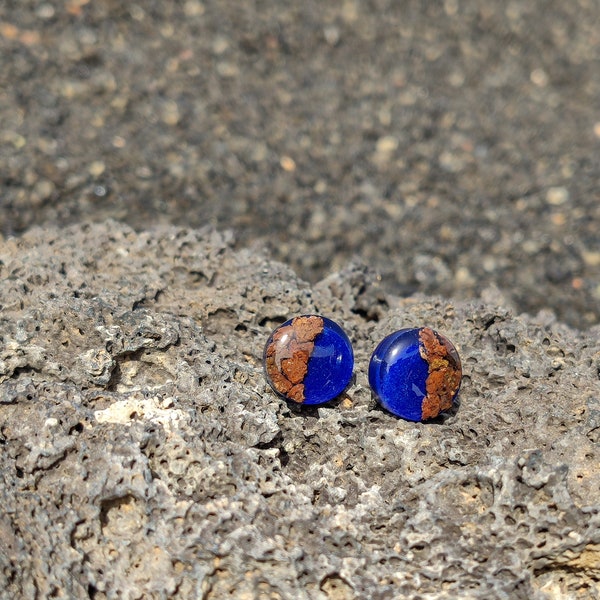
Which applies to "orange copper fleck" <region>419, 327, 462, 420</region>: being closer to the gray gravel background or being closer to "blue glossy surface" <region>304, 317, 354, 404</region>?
the gray gravel background

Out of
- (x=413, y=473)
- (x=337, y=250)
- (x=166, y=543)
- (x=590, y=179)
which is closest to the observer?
(x=166, y=543)

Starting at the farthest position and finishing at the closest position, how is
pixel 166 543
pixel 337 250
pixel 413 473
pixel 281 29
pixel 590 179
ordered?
pixel 281 29, pixel 590 179, pixel 337 250, pixel 413 473, pixel 166 543

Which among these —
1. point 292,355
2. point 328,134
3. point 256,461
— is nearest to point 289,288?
point 292,355

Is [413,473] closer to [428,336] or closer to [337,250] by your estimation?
[428,336]

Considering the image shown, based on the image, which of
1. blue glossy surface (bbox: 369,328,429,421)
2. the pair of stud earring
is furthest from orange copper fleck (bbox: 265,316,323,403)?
blue glossy surface (bbox: 369,328,429,421)

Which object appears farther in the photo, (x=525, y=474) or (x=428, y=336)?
(x=428, y=336)

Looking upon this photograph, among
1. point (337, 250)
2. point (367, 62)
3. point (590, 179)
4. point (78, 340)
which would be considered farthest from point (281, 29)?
point (78, 340)

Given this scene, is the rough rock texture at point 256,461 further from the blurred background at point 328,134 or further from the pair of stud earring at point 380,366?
the blurred background at point 328,134

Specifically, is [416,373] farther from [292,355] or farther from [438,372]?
[292,355]
